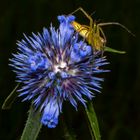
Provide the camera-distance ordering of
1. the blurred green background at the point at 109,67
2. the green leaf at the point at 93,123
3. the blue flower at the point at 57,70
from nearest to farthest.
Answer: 1. the green leaf at the point at 93,123
2. the blue flower at the point at 57,70
3. the blurred green background at the point at 109,67

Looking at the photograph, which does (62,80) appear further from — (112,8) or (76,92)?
(112,8)

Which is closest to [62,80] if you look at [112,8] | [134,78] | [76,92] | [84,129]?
[76,92]

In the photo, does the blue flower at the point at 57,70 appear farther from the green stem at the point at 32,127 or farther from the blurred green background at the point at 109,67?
the blurred green background at the point at 109,67

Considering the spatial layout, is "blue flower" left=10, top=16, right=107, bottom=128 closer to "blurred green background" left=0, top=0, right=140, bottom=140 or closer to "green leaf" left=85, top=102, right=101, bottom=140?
"green leaf" left=85, top=102, right=101, bottom=140

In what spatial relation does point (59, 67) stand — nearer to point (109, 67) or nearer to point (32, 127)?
point (32, 127)

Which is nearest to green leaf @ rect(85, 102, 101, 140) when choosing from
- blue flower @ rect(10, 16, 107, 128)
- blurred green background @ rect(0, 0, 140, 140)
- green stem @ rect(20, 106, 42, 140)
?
blue flower @ rect(10, 16, 107, 128)

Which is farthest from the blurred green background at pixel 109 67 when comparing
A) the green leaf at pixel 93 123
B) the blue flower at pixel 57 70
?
the green leaf at pixel 93 123
